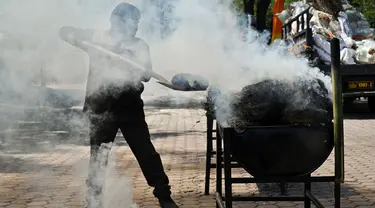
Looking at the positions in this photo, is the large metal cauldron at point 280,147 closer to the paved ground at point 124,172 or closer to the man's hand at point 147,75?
the man's hand at point 147,75

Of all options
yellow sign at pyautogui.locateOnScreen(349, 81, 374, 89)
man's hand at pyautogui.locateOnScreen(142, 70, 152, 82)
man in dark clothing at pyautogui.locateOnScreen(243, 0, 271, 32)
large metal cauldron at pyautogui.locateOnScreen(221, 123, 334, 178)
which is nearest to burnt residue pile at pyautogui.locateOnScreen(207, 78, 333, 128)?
large metal cauldron at pyautogui.locateOnScreen(221, 123, 334, 178)

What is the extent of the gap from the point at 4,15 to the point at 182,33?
1855 mm

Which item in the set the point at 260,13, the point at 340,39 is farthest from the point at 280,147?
the point at 260,13

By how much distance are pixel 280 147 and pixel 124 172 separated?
3.65 meters

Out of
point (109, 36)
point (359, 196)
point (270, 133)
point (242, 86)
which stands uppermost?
point (109, 36)

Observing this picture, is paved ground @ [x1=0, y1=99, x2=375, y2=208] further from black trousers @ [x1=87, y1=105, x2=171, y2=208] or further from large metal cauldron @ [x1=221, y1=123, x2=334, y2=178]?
large metal cauldron @ [x1=221, y1=123, x2=334, y2=178]

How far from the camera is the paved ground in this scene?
19.6 feet

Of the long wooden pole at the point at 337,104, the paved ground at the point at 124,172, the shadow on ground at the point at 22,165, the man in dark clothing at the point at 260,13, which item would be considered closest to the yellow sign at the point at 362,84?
the paved ground at the point at 124,172

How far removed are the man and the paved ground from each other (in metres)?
0.66

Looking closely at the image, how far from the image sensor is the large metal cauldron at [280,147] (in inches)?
158

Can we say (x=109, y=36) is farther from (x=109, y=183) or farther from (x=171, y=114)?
(x=171, y=114)

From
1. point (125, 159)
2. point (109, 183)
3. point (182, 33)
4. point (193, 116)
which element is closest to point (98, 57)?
point (182, 33)

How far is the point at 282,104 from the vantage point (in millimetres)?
4102

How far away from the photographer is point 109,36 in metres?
5.15
